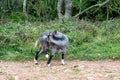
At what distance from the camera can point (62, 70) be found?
878 cm

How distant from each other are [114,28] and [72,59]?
3186 millimetres

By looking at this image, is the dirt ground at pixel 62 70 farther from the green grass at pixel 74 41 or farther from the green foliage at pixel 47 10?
the green foliage at pixel 47 10

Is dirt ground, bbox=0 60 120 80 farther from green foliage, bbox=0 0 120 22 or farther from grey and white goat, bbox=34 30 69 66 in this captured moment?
green foliage, bbox=0 0 120 22

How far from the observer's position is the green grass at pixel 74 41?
10.5 meters

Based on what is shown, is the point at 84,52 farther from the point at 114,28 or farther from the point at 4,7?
the point at 4,7

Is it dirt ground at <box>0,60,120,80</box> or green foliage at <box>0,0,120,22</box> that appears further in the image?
green foliage at <box>0,0,120,22</box>

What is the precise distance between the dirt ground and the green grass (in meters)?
0.45

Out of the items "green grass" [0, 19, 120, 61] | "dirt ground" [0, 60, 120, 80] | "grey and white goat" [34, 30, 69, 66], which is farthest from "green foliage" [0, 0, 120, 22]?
"grey and white goat" [34, 30, 69, 66]

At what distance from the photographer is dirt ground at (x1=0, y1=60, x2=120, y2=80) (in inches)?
317

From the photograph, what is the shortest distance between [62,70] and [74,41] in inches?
109

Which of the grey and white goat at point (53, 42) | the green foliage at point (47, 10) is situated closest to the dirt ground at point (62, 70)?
the grey and white goat at point (53, 42)

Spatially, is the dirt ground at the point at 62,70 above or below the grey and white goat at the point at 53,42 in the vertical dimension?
below

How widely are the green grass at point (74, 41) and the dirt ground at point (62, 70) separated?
0.45 m

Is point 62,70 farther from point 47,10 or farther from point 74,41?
point 47,10
